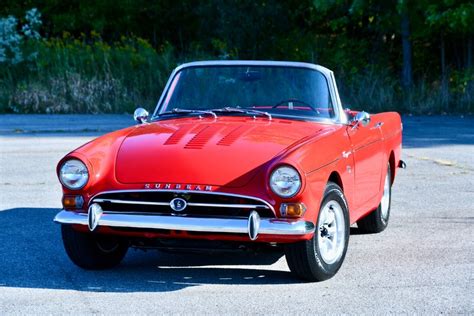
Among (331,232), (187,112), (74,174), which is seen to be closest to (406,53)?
(187,112)

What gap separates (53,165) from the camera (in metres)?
14.1

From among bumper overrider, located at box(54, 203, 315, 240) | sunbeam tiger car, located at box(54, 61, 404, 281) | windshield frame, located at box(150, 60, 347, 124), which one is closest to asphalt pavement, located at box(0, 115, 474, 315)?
sunbeam tiger car, located at box(54, 61, 404, 281)

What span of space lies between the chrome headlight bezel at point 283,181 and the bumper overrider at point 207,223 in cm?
17

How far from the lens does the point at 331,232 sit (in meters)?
7.27

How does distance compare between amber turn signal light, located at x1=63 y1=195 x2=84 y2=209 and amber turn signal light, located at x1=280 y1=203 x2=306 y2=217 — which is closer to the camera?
amber turn signal light, located at x1=280 y1=203 x2=306 y2=217

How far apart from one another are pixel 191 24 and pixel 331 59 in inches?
295

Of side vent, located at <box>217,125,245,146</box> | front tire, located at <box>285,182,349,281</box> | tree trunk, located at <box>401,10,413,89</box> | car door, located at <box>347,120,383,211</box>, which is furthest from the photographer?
tree trunk, located at <box>401,10,413,89</box>

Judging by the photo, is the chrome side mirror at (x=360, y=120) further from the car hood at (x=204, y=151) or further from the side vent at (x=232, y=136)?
the side vent at (x=232, y=136)

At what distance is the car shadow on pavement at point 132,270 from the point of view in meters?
7.02

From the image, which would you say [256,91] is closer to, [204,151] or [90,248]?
[204,151]

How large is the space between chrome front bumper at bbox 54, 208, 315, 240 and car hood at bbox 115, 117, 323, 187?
0.25m

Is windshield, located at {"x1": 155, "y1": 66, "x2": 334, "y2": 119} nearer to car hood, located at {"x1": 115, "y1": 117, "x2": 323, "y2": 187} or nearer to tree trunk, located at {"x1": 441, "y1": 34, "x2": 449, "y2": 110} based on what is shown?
car hood, located at {"x1": 115, "y1": 117, "x2": 323, "y2": 187}

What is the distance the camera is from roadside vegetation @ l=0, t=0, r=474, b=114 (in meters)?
25.4

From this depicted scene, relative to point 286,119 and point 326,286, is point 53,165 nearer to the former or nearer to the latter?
point 286,119
